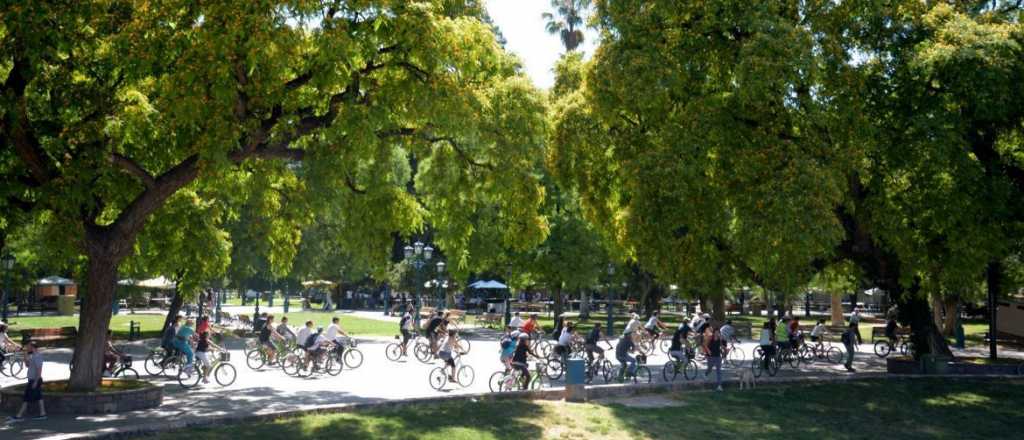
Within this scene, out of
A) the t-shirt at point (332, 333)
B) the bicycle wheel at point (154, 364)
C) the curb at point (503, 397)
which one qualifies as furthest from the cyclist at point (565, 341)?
the bicycle wheel at point (154, 364)

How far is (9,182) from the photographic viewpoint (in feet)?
54.6

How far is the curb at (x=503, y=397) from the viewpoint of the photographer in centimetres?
1397

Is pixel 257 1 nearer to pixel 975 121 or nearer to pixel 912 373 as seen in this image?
pixel 975 121

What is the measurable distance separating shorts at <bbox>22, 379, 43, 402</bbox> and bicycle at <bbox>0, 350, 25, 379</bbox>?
865 cm

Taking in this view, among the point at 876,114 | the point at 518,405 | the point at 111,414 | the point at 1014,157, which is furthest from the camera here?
the point at 1014,157

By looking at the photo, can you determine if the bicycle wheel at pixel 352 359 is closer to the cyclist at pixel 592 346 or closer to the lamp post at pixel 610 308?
the cyclist at pixel 592 346

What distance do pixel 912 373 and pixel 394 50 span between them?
17343 millimetres

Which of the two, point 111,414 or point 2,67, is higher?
point 2,67

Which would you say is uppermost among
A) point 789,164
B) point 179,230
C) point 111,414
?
point 789,164

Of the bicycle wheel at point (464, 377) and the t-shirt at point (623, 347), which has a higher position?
the t-shirt at point (623, 347)

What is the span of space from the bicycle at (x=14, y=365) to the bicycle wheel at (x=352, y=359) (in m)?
8.47

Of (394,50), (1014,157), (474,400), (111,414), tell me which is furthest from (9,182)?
(1014,157)

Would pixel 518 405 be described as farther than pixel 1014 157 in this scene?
No

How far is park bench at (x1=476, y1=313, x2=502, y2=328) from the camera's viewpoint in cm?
4680
